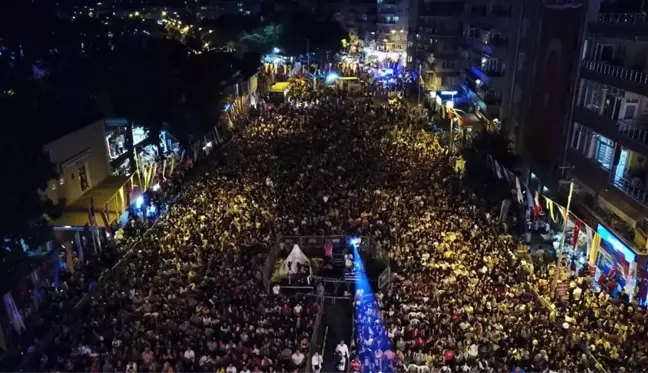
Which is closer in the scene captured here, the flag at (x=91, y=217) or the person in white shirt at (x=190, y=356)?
the person in white shirt at (x=190, y=356)

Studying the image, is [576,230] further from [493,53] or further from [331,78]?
[331,78]

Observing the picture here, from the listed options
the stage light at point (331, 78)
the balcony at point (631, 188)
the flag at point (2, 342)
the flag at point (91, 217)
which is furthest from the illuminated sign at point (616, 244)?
the stage light at point (331, 78)

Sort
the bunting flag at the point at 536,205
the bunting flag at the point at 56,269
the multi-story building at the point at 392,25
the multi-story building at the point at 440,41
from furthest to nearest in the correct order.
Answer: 1. the multi-story building at the point at 392,25
2. the multi-story building at the point at 440,41
3. the bunting flag at the point at 536,205
4. the bunting flag at the point at 56,269

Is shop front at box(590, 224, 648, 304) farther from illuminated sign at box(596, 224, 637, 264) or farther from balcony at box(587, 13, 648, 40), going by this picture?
balcony at box(587, 13, 648, 40)

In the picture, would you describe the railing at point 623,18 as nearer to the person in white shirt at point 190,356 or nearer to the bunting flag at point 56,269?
the person in white shirt at point 190,356

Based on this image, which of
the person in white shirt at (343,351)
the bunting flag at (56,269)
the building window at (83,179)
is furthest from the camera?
the building window at (83,179)

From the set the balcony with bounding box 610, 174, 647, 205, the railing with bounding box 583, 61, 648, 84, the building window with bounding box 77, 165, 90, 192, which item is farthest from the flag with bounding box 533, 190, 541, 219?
the building window with bounding box 77, 165, 90, 192

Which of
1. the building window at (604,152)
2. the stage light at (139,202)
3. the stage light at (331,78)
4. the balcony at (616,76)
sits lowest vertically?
the stage light at (331,78)
